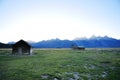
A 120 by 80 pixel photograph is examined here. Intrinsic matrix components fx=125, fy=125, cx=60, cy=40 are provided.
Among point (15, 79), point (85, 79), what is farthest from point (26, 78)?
point (85, 79)

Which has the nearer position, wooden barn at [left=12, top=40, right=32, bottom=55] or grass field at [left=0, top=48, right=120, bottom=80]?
grass field at [left=0, top=48, right=120, bottom=80]

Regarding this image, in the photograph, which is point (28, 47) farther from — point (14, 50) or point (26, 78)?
point (26, 78)

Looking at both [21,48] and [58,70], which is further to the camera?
[21,48]

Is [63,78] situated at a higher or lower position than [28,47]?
lower

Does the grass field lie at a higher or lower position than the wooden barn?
lower

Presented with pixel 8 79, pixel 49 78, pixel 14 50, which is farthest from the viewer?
pixel 14 50

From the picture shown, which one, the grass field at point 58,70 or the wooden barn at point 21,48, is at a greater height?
the wooden barn at point 21,48

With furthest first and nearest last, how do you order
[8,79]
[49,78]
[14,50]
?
[14,50], [49,78], [8,79]

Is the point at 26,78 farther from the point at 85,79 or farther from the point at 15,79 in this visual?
the point at 85,79

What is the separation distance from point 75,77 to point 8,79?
29.6 ft

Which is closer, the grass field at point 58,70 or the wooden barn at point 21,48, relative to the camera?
the grass field at point 58,70

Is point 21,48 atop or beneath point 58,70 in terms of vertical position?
atop

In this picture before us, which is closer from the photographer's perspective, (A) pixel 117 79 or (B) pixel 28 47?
(A) pixel 117 79

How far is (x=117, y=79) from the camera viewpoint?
56.2 feet
